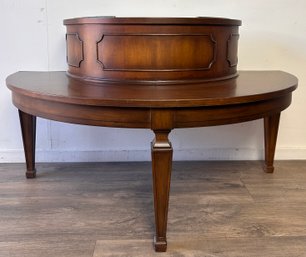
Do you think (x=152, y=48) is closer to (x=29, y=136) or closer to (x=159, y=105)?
(x=159, y=105)

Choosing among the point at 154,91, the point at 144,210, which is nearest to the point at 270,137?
the point at 144,210

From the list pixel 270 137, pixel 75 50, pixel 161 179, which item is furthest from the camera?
pixel 270 137

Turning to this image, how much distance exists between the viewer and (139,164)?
216 cm

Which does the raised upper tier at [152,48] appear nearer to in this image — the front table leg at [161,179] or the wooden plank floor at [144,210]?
the front table leg at [161,179]

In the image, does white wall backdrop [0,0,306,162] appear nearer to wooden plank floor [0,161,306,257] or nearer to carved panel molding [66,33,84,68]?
wooden plank floor [0,161,306,257]

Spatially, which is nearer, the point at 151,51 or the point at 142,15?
the point at 151,51

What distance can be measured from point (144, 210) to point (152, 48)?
0.71 m

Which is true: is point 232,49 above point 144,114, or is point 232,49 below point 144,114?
above

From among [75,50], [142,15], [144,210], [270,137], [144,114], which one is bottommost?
[144,210]

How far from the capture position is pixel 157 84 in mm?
1443

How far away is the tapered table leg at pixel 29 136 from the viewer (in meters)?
1.83

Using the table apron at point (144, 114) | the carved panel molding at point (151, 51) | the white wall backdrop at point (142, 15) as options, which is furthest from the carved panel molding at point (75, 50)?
the white wall backdrop at point (142, 15)

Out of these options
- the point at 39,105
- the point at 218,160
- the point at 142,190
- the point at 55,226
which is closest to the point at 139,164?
the point at 142,190

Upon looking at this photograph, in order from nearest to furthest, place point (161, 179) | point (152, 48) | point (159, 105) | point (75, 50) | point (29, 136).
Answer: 1. point (159, 105)
2. point (161, 179)
3. point (152, 48)
4. point (75, 50)
5. point (29, 136)
